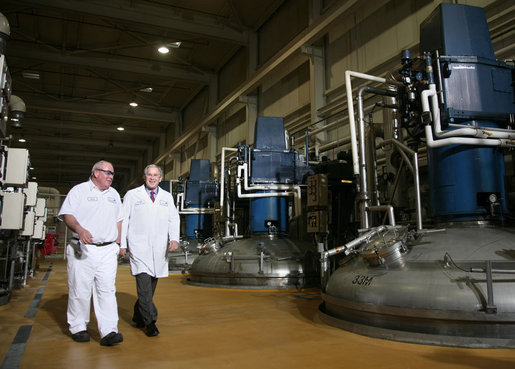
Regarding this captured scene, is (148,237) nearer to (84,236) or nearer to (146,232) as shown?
(146,232)

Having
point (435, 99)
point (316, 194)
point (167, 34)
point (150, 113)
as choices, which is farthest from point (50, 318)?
point (150, 113)

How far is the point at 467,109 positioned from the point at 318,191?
261cm

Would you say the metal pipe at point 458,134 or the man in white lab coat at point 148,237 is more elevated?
the metal pipe at point 458,134

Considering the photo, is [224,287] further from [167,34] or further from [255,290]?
[167,34]

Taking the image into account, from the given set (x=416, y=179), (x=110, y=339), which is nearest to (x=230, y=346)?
(x=110, y=339)

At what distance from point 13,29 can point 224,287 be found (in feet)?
38.2

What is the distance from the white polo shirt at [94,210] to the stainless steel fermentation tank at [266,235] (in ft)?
12.7

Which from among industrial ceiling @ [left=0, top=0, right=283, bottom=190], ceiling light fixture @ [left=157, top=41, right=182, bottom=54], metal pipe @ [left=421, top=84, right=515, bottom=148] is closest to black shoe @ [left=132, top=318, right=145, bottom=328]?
metal pipe @ [left=421, top=84, right=515, bottom=148]

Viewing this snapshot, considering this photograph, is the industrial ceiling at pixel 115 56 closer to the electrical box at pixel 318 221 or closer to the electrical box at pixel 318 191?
the electrical box at pixel 318 191

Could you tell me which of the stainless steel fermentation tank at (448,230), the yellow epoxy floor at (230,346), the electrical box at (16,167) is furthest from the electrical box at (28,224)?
the stainless steel fermentation tank at (448,230)

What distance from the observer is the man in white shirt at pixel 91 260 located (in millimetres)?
3283

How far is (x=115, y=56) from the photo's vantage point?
607 inches

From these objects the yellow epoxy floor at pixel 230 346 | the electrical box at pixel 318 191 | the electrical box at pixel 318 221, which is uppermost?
the electrical box at pixel 318 191

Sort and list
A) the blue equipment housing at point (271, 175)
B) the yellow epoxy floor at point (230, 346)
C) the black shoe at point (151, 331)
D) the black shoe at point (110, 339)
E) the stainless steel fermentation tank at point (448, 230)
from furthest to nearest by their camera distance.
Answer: the blue equipment housing at point (271, 175) < the black shoe at point (151, 331) < the black shoe at point (110, 339) < the stainless steel fermentation tank at point (448, 230) < the yellow epoxy floor at point (230, 346)
